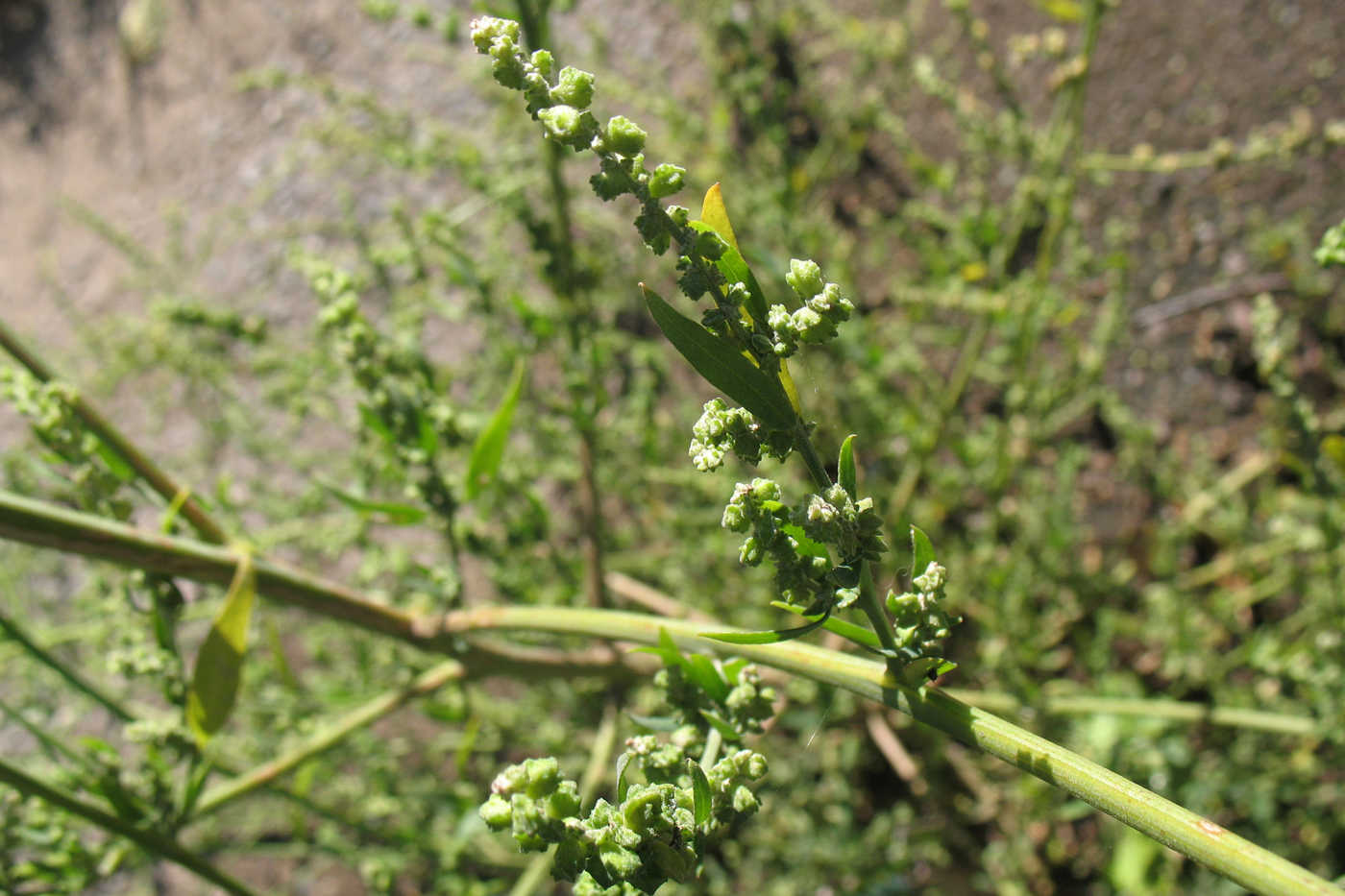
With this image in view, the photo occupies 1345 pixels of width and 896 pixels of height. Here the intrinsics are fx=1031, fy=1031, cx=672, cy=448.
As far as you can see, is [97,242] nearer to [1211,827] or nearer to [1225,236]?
[1225,236]

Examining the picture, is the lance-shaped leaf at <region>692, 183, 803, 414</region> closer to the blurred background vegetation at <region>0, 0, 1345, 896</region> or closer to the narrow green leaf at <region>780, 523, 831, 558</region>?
the narrow green leaf at <region>780, 523, 831, 558</region>

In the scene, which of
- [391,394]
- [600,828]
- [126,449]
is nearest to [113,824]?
[126,449]

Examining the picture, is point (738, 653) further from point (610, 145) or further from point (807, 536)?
point (610, 145)

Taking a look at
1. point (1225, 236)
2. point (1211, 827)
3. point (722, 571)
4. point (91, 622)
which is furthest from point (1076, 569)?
point (91, 622)

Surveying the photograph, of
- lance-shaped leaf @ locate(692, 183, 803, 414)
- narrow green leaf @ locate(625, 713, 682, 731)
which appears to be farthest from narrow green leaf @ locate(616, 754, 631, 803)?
lance-shaped leaf @ locate(692, 183, 803, 414)

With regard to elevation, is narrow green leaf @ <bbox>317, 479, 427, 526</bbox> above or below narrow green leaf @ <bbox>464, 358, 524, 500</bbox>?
below

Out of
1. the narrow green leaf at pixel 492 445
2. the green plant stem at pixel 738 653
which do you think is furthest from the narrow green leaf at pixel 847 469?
the narrow green leaf at pixel 492 445

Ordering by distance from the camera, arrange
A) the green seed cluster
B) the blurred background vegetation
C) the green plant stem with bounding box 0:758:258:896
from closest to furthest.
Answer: the green seed cluster → the green plant stem with bounding box 0:758:258:896 → the blurred background vegetation
